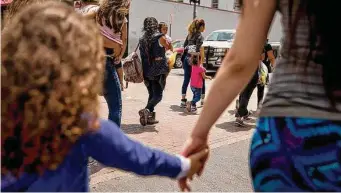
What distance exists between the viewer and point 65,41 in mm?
1316

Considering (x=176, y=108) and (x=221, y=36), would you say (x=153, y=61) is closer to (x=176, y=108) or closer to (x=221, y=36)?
Result: (x=176, y=108)

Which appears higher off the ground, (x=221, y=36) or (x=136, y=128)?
Result: (x=221, y=36)

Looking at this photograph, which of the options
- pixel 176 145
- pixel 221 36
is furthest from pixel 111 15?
pixel 221 36

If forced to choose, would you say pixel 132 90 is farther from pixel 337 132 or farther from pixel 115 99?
pixel 337 132

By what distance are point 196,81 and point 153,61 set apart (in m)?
1.49

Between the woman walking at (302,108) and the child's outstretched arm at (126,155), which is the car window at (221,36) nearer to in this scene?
the child's outstretched arm at (126,155)

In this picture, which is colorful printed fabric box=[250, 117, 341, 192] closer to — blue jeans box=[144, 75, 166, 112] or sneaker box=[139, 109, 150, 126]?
sneaker box=[139, 109, 150, 126]

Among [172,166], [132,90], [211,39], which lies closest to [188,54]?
[132,90]

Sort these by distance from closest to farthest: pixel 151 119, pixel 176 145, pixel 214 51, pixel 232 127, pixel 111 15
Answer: pixel 111 15 < pixel 176 145 < pixel 151 119 < pixel 232 127 < pixel 214 51

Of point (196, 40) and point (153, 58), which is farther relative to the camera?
point (196, 40)

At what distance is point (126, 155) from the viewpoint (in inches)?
57.2

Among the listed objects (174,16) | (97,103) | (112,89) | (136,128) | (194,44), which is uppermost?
(174,16)

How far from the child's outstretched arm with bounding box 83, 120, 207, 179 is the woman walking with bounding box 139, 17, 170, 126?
174 inches

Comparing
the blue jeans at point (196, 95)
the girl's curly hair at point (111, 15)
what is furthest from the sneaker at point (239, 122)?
the girl's curly hair at point (111, 15)
